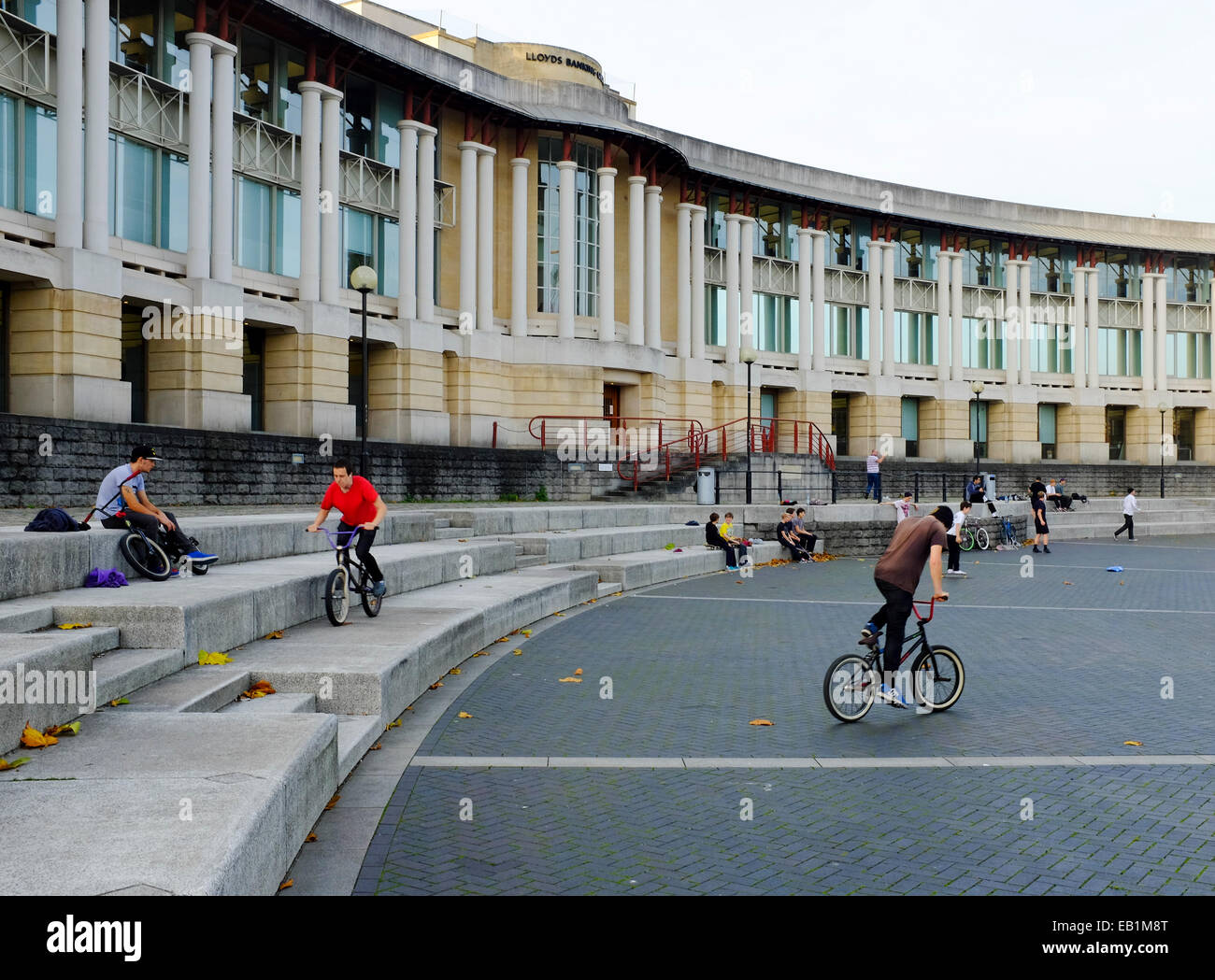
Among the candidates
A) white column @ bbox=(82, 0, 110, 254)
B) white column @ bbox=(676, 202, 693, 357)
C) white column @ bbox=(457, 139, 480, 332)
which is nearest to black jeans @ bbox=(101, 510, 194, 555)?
white column @ bbox=(82, 0, 110, 254)

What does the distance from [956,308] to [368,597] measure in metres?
47.7

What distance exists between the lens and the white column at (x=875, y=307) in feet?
167

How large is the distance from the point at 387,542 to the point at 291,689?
9.89m

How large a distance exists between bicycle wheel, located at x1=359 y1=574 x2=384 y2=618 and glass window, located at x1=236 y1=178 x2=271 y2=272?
19639 millimetres

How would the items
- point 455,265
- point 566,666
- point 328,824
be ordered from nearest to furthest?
point 328,824 → point 566,666 → point 455,265

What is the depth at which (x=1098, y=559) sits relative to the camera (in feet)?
86.1

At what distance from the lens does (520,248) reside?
121 ft

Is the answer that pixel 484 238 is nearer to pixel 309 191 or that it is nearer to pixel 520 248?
pixel 520 248

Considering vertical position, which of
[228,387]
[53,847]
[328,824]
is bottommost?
[328,824]

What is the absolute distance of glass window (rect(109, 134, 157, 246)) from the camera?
24641mm

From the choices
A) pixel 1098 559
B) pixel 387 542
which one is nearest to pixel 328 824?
pixel 387 542

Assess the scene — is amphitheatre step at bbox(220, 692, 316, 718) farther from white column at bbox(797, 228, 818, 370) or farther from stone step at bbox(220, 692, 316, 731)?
white column at bbox(797, 228, 818, 370)

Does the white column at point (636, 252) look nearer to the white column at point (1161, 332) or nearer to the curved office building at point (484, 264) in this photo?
the curved office building at point (484, 264)
